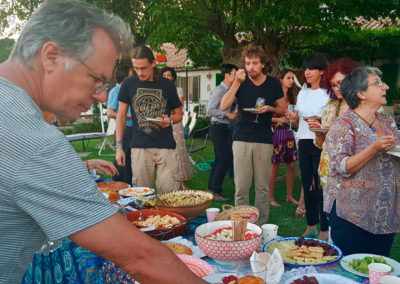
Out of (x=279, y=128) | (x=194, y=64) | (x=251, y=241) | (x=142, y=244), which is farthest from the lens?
(x=194, y=64)

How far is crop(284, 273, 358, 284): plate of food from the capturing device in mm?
1409

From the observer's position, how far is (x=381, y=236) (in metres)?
2.32

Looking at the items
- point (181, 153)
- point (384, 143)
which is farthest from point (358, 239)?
point (181, 153)

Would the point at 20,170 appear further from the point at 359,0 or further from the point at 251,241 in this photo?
the point at 359,0

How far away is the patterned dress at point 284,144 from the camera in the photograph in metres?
5.52

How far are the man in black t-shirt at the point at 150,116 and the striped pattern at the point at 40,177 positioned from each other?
8.52 feet

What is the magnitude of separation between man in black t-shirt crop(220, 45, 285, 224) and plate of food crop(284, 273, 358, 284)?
2.40m

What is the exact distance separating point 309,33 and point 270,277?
8.29 m

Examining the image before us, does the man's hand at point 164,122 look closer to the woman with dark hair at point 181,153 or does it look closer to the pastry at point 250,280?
the pastry at point 250,280

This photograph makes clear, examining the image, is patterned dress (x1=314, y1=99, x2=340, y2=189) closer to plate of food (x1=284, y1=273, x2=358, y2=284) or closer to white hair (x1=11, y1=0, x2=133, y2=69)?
plate of food (x1=284, y1=273, x2=358, y2=284)

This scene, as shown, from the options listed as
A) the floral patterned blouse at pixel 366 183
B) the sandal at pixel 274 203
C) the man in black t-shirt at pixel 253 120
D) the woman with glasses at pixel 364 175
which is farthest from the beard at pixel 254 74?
the sandal at pixel 274 203

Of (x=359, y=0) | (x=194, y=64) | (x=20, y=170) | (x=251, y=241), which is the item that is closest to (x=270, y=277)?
(x=251, y=241)

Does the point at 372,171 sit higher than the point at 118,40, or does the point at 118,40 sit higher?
the point at 118,40

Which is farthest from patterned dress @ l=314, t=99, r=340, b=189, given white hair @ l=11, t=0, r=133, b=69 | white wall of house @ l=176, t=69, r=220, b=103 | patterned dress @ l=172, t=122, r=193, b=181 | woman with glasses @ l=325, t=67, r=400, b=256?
white wall of house @ l=176, t=69, r=220, b=103
